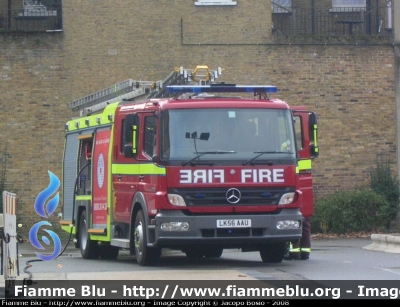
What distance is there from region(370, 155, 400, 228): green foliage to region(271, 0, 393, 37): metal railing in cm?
384

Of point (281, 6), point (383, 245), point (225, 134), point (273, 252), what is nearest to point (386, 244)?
point (383, 245)

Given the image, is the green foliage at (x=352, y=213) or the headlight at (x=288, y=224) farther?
the green foliage at (x=352, y=213)

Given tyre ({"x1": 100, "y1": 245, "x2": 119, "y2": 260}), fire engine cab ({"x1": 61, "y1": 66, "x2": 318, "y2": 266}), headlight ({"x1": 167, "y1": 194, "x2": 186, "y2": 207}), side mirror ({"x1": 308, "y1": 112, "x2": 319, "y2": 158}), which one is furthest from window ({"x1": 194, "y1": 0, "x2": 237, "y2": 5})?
headlight ({"x1": 167, "y1": 194, "x2": 186, "y2": 207})

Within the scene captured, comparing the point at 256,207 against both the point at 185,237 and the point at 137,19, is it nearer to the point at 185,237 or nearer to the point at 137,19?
the point at 185,237

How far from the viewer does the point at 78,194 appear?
17.9 metres

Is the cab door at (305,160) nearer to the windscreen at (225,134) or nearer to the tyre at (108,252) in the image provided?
the windscreen at (225,134)

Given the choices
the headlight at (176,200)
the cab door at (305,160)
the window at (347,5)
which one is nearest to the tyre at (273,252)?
the cab door at (305,160)

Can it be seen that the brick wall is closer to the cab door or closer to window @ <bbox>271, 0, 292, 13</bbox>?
window @ <bbox>271, 0, 292, 13</bbox>

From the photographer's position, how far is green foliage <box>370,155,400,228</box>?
25875 millimetres

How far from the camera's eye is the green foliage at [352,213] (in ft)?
81.5

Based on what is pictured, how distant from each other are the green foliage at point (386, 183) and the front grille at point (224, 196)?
12.3 m

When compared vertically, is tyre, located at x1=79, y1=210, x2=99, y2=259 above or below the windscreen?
below

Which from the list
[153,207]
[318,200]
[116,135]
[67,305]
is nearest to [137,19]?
[318,200]

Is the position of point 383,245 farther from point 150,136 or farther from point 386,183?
point 386,183
